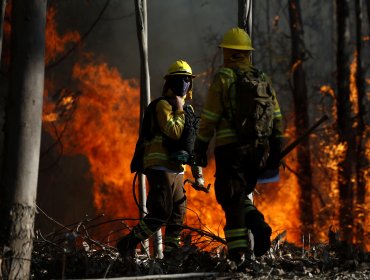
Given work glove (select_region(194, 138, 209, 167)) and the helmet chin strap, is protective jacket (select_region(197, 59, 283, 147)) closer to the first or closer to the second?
work glove (select_region(194, 138, 209, 167))

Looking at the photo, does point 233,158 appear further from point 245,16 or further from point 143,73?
point 143,73

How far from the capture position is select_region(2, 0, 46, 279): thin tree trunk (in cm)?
412

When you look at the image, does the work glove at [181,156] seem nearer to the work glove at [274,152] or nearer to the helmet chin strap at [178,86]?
the helmet chin strap at [178,86]

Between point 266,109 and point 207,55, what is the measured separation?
777 inches

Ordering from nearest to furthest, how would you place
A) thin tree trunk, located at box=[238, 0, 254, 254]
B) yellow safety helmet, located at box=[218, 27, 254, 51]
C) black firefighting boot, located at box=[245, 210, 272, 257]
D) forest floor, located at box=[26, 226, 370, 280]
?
forest floor, located at box=[26, 226, 370, 280] → black firefighting boot, located at box=[245, 210, 272, 257] → yellow safety helmet, located at box=[218, 27, 254, 51] → thin tree trunk, located at box=[238, 0, 254, 254]

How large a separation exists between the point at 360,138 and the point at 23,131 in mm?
12675

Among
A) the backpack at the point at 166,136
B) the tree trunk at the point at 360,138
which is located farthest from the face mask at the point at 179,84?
the tree trunk at the point at 360,138

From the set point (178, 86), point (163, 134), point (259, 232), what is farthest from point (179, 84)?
point (259, 232)

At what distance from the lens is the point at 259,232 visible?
4.86 meters

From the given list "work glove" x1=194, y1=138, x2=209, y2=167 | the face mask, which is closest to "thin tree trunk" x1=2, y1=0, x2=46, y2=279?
"work glove" x1=194, y1=138, x2=209, y2=167

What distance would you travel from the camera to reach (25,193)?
4141 mm

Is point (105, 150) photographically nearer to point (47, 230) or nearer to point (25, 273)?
point (47, 230)

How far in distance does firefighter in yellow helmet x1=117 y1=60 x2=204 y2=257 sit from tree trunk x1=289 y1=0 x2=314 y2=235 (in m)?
11.8

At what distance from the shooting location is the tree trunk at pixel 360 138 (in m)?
15.2
